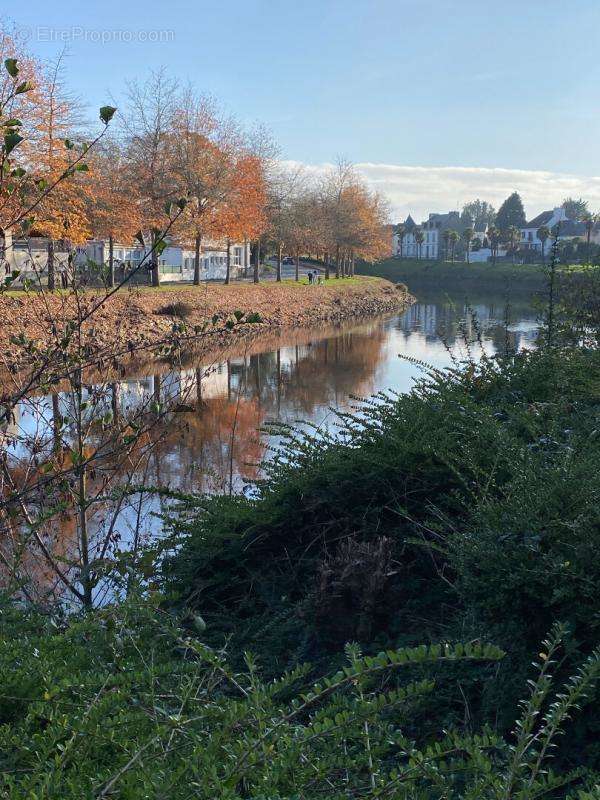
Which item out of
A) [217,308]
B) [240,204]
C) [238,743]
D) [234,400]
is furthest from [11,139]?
[240,204]

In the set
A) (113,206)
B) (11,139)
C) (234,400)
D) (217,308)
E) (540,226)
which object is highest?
(540,226)

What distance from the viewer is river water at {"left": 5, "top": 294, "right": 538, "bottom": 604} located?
764 cm

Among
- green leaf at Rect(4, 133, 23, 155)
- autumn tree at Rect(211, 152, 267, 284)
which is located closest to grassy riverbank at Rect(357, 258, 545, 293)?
autumn tree at Rect(211, 152, 267, 284)

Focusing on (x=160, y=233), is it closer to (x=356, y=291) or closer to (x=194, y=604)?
(x=194, y=604)

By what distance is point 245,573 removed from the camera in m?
6.08

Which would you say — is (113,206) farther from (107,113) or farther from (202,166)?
(107,113)

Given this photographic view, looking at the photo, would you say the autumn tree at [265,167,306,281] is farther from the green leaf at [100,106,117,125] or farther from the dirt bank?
the green leaf at [100,106,117,125]

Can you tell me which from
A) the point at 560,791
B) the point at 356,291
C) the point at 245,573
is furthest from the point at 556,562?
the point at 356,291

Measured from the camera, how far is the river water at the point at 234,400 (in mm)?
7641

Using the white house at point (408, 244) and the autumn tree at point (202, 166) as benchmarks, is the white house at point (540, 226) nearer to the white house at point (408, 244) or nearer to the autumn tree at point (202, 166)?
the white house at point (408, 244)

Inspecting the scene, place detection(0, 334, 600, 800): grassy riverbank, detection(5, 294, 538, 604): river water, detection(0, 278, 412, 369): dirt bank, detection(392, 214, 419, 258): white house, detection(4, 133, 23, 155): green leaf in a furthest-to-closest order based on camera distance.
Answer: detection(392, 214, 419, 258): white house, detection(0, 278, 412, 369): dirt bank, detection(5, 294, 538, 604): river water, detection(4, 133, 23, 155): green leaf, detection(0, 334, 600, 800): grassy riverbank

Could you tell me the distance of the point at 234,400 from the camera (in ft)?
63.1

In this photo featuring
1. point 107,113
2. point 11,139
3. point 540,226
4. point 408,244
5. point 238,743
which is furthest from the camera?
point 408,244

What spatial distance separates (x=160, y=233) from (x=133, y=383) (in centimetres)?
1593
